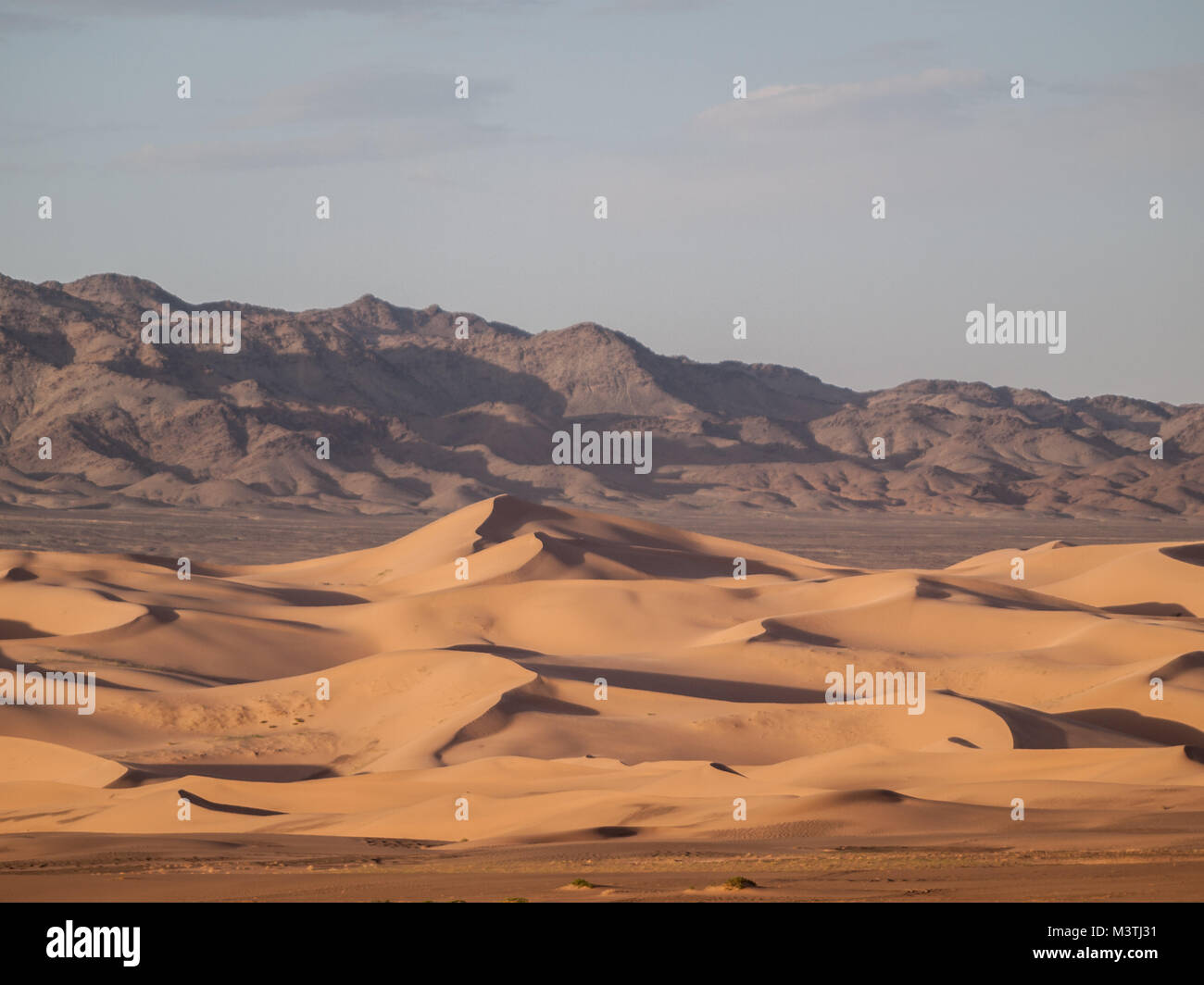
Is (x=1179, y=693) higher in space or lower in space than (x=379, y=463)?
lower

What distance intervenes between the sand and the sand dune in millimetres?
60

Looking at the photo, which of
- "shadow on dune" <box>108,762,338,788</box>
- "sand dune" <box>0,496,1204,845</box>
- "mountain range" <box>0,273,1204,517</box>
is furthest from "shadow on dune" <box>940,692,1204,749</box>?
"mountain range" <box>0,273,1204,517</box>

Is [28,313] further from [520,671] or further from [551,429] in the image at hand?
[520,671]

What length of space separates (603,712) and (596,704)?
349mm

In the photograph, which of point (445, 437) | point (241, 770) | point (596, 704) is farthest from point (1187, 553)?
point (445, 437)

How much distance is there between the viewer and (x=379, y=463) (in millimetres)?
114625

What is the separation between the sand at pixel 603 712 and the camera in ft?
42.0

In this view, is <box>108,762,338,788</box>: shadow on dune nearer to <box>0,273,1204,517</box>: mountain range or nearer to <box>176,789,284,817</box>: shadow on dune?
<box>176,789,284,817</box>: shadow on dune

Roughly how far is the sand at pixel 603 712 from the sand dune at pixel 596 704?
6cm

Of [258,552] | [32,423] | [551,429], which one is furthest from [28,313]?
[258,552]

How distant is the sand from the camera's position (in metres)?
12.8

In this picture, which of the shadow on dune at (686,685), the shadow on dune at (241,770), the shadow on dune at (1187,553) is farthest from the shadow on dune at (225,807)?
the shadow on dune at (1187,553)

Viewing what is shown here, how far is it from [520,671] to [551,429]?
4551 inches
